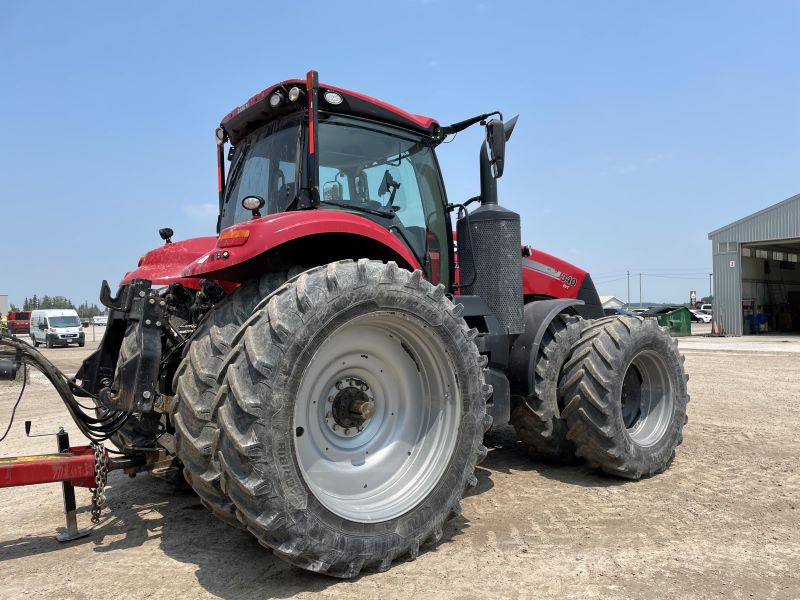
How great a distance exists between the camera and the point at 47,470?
123 inches

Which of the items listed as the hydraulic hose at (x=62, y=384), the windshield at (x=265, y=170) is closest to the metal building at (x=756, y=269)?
the windshield at (x=265, y=170)

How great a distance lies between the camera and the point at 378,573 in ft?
9.79

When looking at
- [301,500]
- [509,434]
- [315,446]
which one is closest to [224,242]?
[315,446]

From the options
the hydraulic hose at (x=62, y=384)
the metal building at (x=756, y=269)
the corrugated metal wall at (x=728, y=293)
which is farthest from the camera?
the corrugated metal wall at (x=728, y=293)

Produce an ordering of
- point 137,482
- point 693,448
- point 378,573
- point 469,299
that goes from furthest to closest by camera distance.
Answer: point 693,448, point 137,482, point 469,299, point 378,573

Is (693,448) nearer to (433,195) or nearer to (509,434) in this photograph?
(509,434)

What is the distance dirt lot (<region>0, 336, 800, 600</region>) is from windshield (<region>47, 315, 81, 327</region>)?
1183 inches

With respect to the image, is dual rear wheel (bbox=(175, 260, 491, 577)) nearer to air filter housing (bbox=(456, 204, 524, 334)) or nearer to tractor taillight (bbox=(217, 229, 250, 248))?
tractor taillight (bbox=(217, 229, 250, 248))

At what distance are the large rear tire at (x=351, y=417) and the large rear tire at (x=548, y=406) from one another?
4.24ft

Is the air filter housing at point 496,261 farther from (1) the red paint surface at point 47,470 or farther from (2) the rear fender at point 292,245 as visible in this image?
(1) the red paint surface at point 47,470

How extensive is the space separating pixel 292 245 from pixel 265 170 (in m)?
0.96

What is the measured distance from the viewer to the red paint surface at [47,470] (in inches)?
119

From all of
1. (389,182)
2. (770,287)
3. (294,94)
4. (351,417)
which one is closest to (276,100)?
(294,94)

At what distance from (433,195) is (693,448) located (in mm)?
3440
